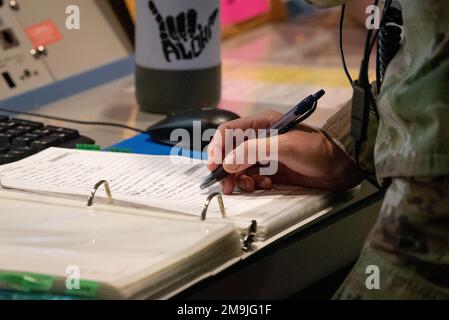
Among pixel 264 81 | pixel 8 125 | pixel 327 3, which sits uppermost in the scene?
pixel 327 3

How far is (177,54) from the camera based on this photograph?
1378 mm

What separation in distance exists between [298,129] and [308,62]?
73 centimetres

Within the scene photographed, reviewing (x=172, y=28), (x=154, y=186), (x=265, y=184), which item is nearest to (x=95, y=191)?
(x=154, y=186)

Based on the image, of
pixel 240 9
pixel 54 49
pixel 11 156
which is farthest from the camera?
pixel 240 9

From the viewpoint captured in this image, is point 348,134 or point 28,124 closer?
point 348,134

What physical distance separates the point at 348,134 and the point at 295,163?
73mm

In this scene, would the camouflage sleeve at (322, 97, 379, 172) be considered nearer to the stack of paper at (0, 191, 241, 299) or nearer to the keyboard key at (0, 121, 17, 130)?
the stack of paper at (0, 191, 241, 299)

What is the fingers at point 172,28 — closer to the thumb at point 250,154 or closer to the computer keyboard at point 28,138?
the computer keyboard at point 28,138

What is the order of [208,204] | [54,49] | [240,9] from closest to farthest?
[208,204] → [54,49] → [240,9]

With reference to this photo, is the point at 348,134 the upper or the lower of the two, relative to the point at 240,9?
upper

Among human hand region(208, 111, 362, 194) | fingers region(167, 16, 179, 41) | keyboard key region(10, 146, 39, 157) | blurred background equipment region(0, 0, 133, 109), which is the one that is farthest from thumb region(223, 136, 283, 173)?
blurred background equipment region(0, 0, 133, 109)

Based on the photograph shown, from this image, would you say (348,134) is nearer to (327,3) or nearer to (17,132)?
(327,3)

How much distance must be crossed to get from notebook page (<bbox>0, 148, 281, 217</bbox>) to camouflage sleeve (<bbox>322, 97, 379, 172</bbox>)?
106mm

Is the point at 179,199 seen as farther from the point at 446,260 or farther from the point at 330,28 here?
the point at 330,28
